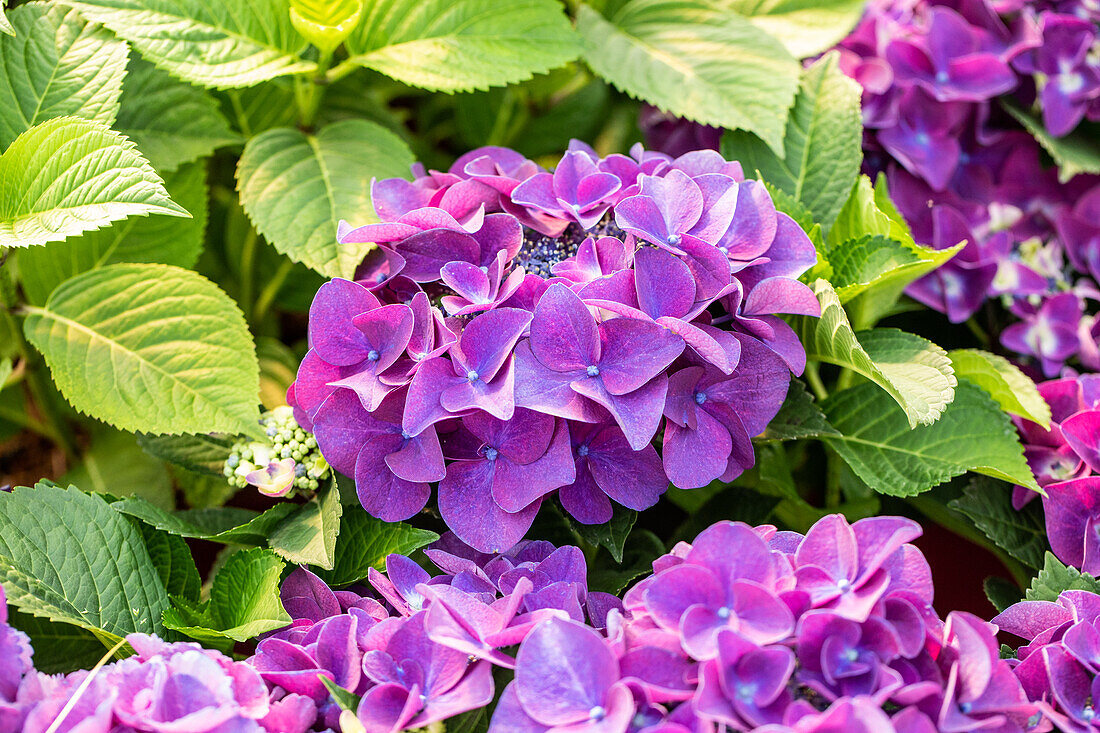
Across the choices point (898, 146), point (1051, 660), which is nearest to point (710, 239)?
point (1051, 660)

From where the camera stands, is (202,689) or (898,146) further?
(898,146)

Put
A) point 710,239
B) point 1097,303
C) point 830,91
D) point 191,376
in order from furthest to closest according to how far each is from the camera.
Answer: point 1097,303 → point 830,91 → point 191,376 → point 710,239

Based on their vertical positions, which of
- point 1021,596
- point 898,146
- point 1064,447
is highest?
point 898,146

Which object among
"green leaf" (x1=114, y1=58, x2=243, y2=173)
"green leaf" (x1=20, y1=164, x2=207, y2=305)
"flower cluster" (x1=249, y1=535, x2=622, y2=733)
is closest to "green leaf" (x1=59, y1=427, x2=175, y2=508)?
"green leaf" (x1=20, y1=164, x2=207, y2=305)

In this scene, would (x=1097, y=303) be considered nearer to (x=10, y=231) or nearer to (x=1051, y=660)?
(x=1051, y=660)

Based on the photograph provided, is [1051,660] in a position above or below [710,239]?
below

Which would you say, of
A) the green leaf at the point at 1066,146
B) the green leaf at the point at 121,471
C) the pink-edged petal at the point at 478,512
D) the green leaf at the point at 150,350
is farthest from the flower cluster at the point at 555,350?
the green leaf at the point at 1066,146

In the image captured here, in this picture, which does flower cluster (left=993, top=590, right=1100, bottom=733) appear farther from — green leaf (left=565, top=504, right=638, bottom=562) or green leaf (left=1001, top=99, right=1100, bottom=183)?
green leaf (left=1001, top=99, right=1100, bottom=183)
